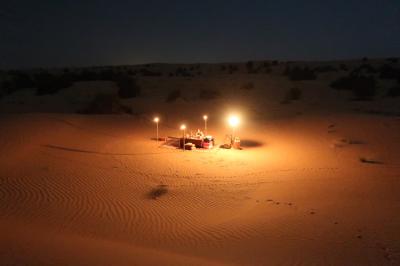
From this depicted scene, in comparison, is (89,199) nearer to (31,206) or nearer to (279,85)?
(31,206)

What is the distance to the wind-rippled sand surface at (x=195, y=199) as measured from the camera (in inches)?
215

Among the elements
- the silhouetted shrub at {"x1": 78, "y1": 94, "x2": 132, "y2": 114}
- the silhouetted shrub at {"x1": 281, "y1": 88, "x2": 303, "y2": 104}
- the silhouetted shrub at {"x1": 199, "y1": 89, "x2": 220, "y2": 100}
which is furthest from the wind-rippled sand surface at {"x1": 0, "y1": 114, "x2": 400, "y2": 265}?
the silhouetted shrub at {"x1": 199, "y1": 89, "x2": 220, "y2": 100}

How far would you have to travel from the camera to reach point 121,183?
897 cm

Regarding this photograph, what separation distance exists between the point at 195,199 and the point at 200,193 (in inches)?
15.9

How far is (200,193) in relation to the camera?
8.46 metres

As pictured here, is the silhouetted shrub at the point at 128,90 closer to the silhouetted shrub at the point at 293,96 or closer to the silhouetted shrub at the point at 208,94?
the silhouetted shrub at the point at 208,94

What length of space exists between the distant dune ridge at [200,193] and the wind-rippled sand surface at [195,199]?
28 millimetres

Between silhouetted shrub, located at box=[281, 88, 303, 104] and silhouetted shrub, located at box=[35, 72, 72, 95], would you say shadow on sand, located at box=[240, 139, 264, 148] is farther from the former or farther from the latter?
silhouetted shrub, located at box=[35, 72, 72, 95]

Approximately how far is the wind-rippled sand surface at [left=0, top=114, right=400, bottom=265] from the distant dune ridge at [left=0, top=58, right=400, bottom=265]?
0.03 meters

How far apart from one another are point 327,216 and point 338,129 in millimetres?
8448

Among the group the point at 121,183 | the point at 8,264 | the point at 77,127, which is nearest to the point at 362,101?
the point at 77,127

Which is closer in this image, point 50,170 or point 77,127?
point 50,170

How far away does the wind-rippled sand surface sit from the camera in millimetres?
5465

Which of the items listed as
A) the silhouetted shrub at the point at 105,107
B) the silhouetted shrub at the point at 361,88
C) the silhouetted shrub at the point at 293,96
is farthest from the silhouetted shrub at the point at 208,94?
the silhouetted shrub at the point at 361,88
